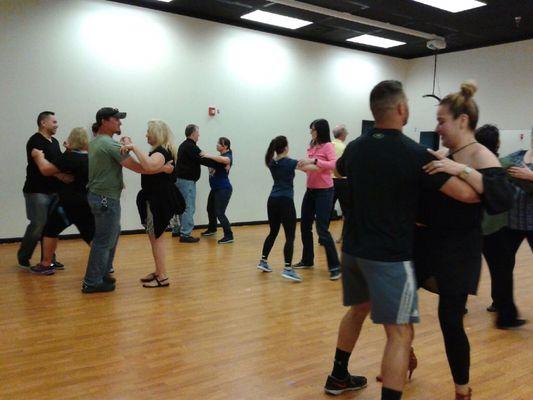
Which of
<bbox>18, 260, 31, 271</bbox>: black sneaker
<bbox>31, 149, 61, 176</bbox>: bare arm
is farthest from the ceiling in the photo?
<bbox>18, 260, 31, 271</bbox>: black sneaker

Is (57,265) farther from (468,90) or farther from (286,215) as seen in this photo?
(468,90)

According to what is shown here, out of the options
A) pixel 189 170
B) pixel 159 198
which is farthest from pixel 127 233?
pixel 159 198

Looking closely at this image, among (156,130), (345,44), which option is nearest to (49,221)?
(156,130)

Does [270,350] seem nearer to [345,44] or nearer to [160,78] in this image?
[160,78]

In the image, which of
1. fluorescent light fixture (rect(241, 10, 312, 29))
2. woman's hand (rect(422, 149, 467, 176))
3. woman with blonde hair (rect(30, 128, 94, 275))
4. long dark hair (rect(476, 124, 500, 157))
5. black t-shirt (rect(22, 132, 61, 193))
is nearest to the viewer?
woman's hand (rect(422, 149, 467, 176))

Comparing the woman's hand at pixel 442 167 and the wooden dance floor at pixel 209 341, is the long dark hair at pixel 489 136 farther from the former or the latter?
the woman's hand at pixel 442 167

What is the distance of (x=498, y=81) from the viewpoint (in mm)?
9156

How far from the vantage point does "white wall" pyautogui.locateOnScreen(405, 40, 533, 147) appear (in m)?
8.80

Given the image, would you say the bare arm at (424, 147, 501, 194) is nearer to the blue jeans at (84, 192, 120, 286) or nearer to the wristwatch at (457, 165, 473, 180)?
the wristwatch at (457, 165, 473, 180)

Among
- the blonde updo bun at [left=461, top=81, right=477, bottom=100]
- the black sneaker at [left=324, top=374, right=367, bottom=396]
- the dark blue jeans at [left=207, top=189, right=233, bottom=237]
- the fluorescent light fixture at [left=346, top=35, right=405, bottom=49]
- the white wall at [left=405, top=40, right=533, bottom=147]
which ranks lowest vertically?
the black sneaker at [left=324, top=374, right=367, bottom=396]

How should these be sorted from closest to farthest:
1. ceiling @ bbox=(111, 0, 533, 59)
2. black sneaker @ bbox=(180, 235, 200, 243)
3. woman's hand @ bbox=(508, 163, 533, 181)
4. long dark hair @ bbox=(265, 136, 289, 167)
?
woman's hand @ bbox=(508, 163, 533, 181) < long dark hair @ bbox=(265, 136, 289, 167) < black sneaker @ bbox=(180, 235, 200, 243) < ceiling @ bbox=(111, 0, 533, 59)

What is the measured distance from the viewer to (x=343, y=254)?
7.41ft

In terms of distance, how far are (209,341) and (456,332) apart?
5.41 feet

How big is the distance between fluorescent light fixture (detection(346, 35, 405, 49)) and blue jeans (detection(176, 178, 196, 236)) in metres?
4.40
